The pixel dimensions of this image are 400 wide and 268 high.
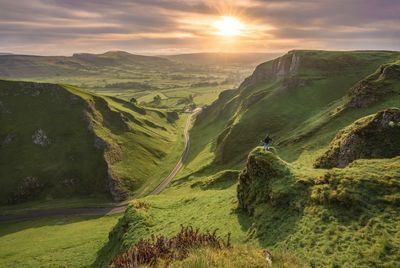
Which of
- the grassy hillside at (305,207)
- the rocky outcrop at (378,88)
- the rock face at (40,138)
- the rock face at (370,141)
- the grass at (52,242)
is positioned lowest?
the grass at (52,242)

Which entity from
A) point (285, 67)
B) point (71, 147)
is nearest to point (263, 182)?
point (71, 147)

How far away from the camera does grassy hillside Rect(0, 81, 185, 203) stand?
368 feet

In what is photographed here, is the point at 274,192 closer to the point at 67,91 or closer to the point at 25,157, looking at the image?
the point at 25,157

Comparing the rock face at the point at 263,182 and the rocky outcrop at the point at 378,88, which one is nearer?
the rock face at the point at 263,182

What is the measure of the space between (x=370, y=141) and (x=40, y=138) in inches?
4960

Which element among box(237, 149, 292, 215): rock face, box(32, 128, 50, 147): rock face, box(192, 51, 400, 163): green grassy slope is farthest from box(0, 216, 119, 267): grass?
box(32, 128, 50, 147): rock face

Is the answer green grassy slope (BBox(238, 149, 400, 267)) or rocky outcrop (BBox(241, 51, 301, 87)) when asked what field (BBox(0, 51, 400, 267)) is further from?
rocky outcrop (BBox(241, 51, 301, 87))

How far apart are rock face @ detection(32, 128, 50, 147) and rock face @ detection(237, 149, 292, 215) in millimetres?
113158

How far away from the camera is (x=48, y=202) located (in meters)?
106

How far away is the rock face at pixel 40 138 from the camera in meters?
130

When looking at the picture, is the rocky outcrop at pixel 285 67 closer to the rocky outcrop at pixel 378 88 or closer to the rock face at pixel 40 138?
the rocky outcrop at pixel 378 88

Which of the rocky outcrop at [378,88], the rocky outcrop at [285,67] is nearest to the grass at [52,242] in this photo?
the rocky outcrop at [378,88]

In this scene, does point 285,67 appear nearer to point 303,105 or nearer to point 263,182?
point 303,105

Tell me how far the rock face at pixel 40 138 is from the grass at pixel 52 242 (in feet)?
142
